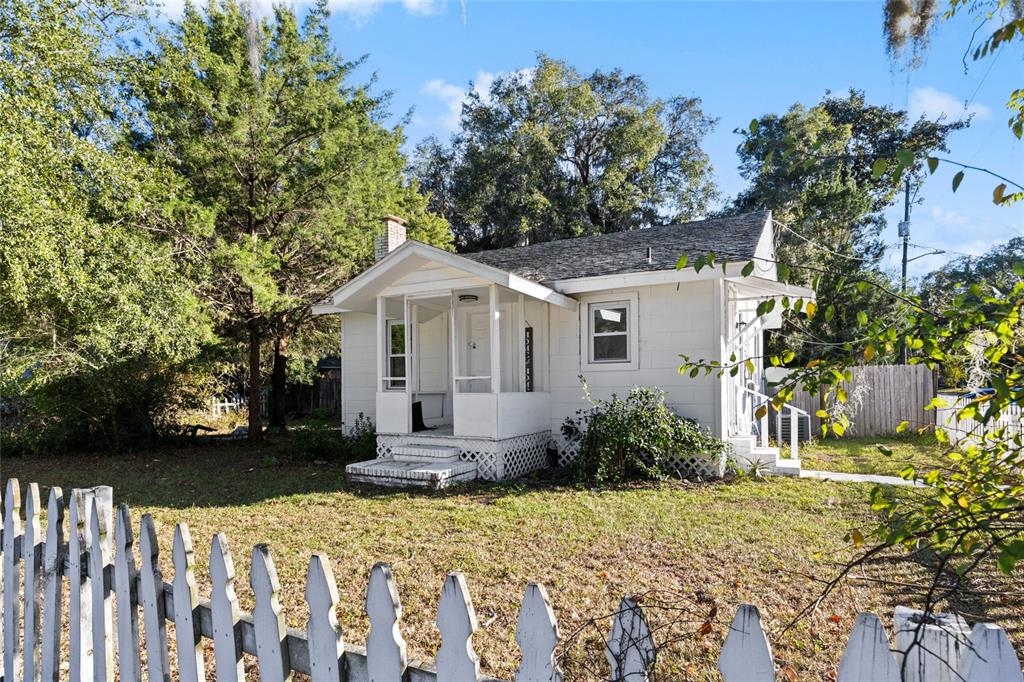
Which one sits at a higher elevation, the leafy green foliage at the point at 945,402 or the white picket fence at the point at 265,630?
the leafy green foliage at the point at 945,402

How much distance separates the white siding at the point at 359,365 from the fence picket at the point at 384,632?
11590mm

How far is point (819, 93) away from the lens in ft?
95.3

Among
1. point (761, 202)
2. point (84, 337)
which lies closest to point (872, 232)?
point (761, 202)

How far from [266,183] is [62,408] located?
261 inches

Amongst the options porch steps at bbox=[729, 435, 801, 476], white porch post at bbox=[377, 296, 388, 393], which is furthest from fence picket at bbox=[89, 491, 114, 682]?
porch steps at bbox=[729, 435, 801, 476]

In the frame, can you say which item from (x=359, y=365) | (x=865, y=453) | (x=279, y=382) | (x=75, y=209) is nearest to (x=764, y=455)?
(x=865, y=453)

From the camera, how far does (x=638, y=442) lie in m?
8.93

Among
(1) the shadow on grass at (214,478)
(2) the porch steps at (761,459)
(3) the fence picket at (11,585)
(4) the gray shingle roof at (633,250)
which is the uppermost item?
(4) the gray shingle roof at (633,250)

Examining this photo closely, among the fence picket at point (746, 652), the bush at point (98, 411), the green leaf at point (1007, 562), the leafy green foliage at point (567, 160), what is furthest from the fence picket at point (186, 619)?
the leafy green foliage at point (567, 160)

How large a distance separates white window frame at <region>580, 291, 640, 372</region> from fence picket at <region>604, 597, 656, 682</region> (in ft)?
29.5

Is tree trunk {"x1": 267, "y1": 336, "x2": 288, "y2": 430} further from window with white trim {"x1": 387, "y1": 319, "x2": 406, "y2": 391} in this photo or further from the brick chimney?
the brick chimney

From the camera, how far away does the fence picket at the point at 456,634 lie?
5.02 feet

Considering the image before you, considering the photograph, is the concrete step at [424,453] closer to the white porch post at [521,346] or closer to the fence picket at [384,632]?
the white porch post at [521,346]

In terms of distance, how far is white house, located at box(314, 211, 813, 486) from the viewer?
9.57 metres
